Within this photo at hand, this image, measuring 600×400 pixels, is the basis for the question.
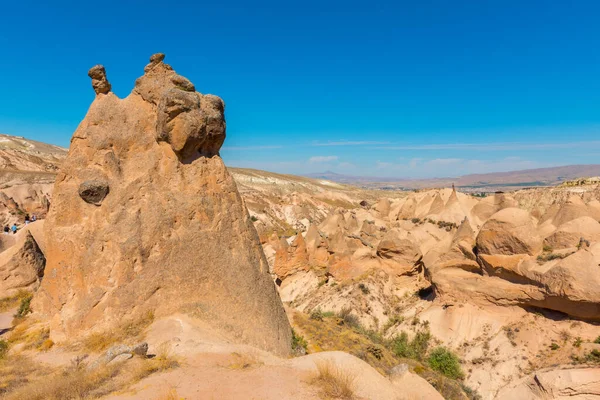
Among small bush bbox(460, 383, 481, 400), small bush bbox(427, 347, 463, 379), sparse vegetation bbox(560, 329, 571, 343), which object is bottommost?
small bush bbox(460, 383, 481, 400)

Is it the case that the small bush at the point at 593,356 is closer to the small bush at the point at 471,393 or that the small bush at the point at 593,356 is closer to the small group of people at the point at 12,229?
the small bush at the point at 471,393

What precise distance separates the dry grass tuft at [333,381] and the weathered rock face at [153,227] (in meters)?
2.78

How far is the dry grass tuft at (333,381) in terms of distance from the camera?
5.10 metres

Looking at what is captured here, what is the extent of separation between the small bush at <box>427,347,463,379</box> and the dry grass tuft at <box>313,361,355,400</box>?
9641 millimetres

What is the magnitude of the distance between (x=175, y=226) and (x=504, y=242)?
13.5 metres

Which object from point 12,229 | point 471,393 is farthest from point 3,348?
point 12,229

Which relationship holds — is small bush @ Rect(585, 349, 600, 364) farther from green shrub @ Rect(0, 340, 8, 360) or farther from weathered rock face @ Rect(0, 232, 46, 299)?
weathered rock face @ Rect(0, 232, 46, 299)

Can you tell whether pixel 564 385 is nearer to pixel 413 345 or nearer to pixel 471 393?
pixel 471 393

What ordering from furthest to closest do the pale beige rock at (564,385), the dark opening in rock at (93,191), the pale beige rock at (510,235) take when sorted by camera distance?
the pale beige rock at (510,235) → the pale beige rock at (564,385) → the dark opening in rock at (93,191)

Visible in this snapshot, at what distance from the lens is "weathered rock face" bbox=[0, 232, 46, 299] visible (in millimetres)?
12258

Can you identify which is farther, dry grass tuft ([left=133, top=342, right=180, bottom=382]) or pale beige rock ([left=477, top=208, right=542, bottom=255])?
pale beige rock ([left=477, top=208, right=542, bottom=255])

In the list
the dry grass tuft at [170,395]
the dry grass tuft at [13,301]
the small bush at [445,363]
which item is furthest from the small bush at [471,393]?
the dry grass tuft at [13,301]

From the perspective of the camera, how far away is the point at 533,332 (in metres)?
12.8

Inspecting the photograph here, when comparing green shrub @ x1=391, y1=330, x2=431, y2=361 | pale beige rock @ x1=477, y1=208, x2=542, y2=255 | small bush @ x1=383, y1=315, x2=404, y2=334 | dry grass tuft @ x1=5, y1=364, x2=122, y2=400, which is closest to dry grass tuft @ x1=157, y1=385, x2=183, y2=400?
dry grass tuft @ x1=5, y1=364, x2=122, y2=400
